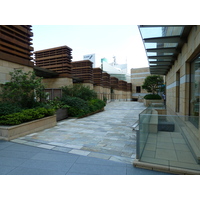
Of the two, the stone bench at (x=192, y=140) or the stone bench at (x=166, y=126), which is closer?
the stone bench at (x=192, y=140)

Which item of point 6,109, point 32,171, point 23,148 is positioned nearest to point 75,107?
point 6,109

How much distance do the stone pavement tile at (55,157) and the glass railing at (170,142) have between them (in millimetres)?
1660

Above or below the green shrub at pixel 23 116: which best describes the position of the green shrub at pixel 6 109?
above

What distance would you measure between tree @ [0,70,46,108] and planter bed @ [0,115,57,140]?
1.29 meters

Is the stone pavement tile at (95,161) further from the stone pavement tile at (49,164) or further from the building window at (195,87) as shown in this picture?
the building window at (195,87)

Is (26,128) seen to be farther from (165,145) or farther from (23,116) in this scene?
(165,145)

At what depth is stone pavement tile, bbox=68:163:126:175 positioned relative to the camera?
324 cm

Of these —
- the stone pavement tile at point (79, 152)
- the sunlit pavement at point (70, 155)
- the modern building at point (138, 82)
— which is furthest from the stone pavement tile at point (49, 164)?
the modern building at point (138, 82)

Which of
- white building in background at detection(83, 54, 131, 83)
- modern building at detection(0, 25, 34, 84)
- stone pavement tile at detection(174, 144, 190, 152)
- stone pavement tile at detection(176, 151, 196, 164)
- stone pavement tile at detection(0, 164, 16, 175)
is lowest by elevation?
stone pavement tile at detection(0, 164, 16, 175)

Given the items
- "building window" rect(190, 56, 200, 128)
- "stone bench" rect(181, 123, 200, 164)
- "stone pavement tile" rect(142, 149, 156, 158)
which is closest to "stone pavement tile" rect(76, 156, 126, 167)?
"stone pavement tile" rect(142, 149, 156, 158)

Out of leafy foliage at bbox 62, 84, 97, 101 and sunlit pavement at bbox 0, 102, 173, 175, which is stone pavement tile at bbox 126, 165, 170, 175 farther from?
leafy foliage at bbox 62, 84, 97, 101

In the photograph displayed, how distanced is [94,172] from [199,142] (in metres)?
2.64

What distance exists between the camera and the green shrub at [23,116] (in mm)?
5957

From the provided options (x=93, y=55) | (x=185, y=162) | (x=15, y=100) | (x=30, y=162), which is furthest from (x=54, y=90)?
(x=93, y=55)
